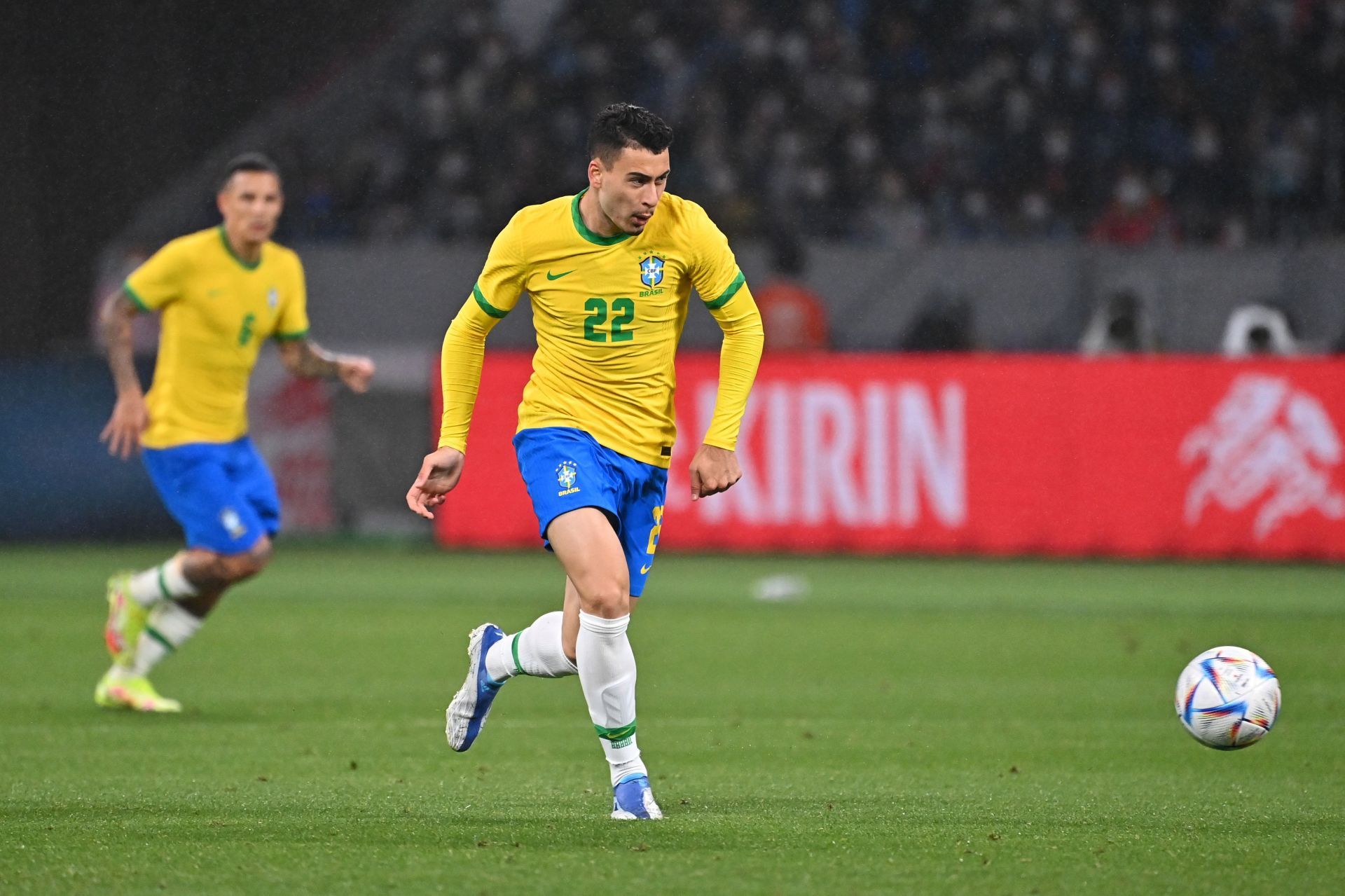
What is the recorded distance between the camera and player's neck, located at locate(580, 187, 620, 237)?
648 cm

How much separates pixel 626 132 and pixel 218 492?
154 inches

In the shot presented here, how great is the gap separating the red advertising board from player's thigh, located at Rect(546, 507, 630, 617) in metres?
10.4

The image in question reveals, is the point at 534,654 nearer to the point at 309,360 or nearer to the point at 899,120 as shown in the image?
the point at 309,360

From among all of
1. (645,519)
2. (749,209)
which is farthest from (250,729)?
(749,209)

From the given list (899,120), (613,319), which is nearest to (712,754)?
(613,319)

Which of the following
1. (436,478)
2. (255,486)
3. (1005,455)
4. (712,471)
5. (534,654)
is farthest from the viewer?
(1005,455)

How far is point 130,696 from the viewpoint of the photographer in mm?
9195

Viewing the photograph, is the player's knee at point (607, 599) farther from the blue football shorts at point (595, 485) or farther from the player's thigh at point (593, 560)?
the blue football shorts at point (595, 485)

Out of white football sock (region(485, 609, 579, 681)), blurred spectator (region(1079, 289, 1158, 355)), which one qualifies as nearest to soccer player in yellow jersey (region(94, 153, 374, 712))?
white football sock (region(485, 609, 579, 681))

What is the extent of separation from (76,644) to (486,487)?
20.1 ft

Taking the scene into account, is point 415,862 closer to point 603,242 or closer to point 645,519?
point 645,519

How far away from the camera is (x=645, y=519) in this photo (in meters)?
6.60

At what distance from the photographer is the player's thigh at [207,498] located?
929cm

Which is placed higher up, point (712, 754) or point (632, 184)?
point (632, 184)
